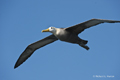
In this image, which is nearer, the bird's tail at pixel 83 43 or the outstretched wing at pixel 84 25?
the outstretched wing at pixel 84 25

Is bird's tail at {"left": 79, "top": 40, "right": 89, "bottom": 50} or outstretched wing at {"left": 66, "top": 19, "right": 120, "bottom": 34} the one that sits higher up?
outstretched wing at {"left": 66, "top": 19, "right": 120, "bottom": 34}

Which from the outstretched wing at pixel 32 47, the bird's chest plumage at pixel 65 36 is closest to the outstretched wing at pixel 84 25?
the bird's chest plumage at pixel 65 36

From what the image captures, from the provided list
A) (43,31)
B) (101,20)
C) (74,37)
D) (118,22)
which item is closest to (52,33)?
(43,31)

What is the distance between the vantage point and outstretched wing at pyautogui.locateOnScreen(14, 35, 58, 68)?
17.7m

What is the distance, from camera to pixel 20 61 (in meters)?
18.9

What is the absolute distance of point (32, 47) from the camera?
18359 mm

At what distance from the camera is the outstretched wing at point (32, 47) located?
1769 centimetres

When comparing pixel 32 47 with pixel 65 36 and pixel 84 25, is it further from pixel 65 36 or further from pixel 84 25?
pixel 84 25

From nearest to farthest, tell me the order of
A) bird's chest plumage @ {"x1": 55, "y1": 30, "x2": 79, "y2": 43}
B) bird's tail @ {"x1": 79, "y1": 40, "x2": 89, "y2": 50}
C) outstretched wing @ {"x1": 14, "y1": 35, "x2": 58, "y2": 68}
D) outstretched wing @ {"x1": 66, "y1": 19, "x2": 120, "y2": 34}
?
outstretched wing @ {"x1": 66, "y1": 19, "x2": 120, "y2": 34}
bird's chest plumage @ {"x1": 55, "y1": 30, "x2": 79, "y2": 43}
bird's tail @ {"x1": 79, "y1": 40, "x2": 89, "y2": 50}
outstretched wing @ {"x1": 14, "y1": 35, "x2": 58, "y2": 68}

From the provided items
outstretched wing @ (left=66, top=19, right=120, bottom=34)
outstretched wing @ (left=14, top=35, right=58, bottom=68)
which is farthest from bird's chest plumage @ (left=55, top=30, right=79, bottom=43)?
outstretched wing @ (left=14, top=35, right=58, bottom=68)

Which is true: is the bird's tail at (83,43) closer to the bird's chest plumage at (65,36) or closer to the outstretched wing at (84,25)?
the bird's chest plumage at (65,36)

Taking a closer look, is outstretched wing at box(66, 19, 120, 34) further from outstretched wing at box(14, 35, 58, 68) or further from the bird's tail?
outstretched wing at box(14, 35, 58, 68)

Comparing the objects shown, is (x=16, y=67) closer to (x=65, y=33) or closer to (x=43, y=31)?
(x=43, y=31)

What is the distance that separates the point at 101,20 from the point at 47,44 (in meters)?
5.48
